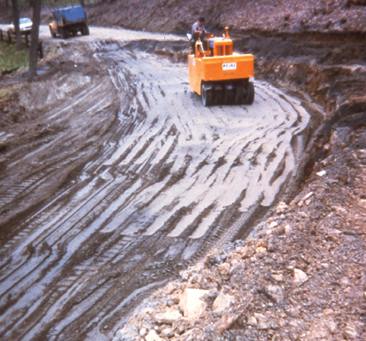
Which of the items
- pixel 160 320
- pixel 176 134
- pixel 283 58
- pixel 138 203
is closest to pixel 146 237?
pixel 138 203

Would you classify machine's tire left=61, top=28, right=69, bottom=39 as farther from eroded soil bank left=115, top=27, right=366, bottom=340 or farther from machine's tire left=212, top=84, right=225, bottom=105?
eroded soil bank left=115, top=27, right=366, bottom=340

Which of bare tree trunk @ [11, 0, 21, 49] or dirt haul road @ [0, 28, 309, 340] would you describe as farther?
bare tree trunk @ [11, 0, 21, 49]

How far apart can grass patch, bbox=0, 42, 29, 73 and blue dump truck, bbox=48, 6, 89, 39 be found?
4944mm

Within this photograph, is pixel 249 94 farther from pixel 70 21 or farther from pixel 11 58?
pixel 70 21

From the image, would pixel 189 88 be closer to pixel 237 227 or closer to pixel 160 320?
pixel 237 227

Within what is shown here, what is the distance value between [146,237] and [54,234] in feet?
4.44

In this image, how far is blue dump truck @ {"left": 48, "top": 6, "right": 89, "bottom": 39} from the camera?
3766 cm

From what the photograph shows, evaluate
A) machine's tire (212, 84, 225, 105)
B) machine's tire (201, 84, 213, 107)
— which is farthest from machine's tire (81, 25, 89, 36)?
machine's tire (212, 84, 225, 105)

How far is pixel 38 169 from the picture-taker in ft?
34.1

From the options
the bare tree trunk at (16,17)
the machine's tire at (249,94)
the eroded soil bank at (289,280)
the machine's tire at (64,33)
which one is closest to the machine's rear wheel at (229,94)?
the machine's tire at (249,94)

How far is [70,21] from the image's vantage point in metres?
37.6

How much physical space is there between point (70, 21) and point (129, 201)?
105ft

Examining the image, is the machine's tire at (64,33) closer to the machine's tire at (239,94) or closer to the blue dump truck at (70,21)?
the blue dump truck at (70,21)

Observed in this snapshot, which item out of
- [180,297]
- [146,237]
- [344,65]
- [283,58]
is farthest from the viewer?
[283,58]
